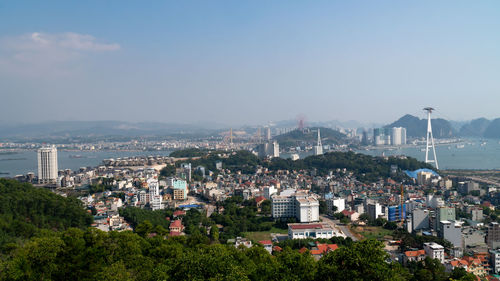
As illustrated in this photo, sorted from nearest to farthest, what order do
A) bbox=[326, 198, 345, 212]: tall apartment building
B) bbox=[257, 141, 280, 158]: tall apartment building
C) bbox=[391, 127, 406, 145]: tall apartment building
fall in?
bbox=[326, 198, 345, 212]: tall apartment building < bbox=[257, 141, 280, 158]: tall apartment building < bbox=[391, 127, 406, 145]: tall apartment building

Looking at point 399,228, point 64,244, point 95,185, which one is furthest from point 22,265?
point 95,185

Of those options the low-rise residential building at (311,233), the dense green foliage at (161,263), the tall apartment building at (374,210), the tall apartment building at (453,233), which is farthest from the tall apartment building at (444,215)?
the dense green foliage at (161,263)

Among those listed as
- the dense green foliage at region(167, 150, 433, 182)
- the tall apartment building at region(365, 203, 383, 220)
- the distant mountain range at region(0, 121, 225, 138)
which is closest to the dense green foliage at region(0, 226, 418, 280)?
the tall apartment building at region(365, 203, 383, 220)

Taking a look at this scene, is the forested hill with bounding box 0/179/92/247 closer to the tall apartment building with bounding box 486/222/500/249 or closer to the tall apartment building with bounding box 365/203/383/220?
the tall apartment building with bounding box 365/203/383/220

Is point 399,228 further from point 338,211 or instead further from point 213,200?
point 213,200

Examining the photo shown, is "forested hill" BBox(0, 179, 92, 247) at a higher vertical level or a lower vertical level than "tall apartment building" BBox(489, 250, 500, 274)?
higher

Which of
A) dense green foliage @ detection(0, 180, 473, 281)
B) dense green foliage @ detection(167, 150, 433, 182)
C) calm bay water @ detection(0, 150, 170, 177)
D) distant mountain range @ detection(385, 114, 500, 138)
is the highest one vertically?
distant mountain range @ detection(385, 114, 500, 138)

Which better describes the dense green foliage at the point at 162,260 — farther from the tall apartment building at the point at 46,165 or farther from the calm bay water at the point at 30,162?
the calm bay water at the point at 30,162

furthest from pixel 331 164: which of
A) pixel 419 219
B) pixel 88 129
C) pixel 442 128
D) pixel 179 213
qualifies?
pixel 88 129
